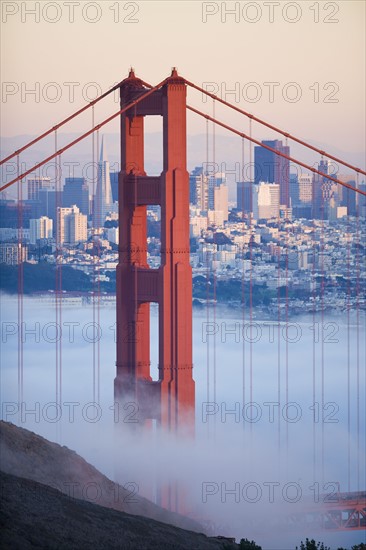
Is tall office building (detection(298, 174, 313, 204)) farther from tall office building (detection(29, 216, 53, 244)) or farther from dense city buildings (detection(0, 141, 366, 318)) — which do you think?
tall office building (detection(29, 216, 53, 244))

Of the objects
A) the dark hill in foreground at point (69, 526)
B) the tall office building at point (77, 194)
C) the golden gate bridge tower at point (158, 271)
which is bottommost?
the dark hill in foreground at point (69, 526)

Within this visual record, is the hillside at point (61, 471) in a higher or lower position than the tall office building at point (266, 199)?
lower

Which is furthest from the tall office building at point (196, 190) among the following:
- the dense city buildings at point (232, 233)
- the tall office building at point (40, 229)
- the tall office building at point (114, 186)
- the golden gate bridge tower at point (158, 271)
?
the golden gate bridge tower at point (158, 271)

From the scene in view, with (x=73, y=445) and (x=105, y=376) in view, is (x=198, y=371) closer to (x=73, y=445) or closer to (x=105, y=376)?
(x=105, y=376)

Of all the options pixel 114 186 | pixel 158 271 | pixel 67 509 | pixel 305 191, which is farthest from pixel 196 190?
pixel 67 509

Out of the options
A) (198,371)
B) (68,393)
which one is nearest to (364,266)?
(198,371)

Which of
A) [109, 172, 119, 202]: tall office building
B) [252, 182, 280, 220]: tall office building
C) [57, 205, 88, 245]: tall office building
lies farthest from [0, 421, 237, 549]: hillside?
[252, 182, 280, 220]: tall office building

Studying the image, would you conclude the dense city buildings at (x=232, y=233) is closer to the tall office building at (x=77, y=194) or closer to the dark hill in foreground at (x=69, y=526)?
the tall office building at (x=77, y=194)
